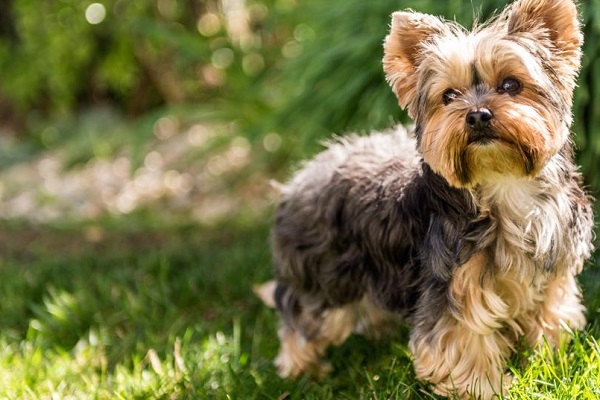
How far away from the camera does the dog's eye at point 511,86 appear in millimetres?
2783

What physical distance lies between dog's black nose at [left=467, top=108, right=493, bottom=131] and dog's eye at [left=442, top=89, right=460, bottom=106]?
0.44ft

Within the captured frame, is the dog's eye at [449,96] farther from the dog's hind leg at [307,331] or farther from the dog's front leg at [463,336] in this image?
the dog's hind leg at [307,331]

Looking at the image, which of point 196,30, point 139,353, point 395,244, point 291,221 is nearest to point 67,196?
point 196,30

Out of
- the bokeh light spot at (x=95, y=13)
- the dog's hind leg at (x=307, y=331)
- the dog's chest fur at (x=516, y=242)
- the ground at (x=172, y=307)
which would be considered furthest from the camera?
the bokeh light spot at (x=95, y=13)

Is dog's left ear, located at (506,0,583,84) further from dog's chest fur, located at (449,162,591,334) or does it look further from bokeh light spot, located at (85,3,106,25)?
bokeh light spot, located at (85,3,106,25)

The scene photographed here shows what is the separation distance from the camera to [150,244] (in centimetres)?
658

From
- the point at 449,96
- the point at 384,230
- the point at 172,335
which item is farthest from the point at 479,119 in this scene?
the point at 172,335

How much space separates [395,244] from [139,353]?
5.33 ft

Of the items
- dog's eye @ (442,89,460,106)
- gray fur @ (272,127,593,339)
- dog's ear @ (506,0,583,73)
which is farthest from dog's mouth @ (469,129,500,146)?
dog's ear @ (506,0,583,73)

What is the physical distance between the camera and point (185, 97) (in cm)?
1083

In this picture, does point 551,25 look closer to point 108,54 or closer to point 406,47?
point 406,47

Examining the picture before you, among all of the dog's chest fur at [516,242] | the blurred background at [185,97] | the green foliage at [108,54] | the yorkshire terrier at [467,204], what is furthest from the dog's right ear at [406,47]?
the green foliage at [108,54]

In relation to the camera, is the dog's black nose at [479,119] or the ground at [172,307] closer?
the dog's black nose at [479,119]

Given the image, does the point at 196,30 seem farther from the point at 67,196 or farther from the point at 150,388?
the point at 150,388
